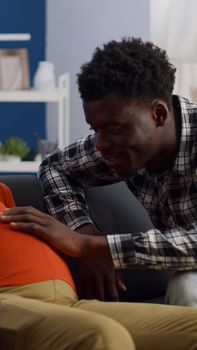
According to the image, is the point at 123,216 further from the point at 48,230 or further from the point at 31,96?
the point at 31,96

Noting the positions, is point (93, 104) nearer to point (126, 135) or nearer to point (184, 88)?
point (126, 135)

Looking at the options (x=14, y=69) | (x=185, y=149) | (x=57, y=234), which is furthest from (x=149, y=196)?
(x=14, y=69)

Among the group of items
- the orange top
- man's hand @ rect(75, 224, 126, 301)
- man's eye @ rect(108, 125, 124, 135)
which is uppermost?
man's eye @ rect(108, 125, 124, 135)

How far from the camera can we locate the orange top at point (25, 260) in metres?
1.55

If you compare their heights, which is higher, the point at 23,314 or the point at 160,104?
the point at 160,104

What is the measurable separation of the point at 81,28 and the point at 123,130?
2.22 meters

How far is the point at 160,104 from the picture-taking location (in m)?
1.60

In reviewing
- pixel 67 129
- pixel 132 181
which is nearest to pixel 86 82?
pixel 132 181

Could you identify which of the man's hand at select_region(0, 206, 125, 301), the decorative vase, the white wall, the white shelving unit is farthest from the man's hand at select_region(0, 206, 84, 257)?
the white wall

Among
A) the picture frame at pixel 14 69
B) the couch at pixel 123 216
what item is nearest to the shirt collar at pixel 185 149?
the couch at pixel 123 216

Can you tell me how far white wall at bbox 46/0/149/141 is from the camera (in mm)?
3645

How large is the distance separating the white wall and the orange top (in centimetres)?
217

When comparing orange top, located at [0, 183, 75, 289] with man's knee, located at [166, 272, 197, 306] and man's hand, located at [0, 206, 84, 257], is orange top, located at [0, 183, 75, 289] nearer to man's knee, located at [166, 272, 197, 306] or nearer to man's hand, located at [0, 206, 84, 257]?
man's hand, located at [0, 206, 84, 257]

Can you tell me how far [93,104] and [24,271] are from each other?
0.36 metres
